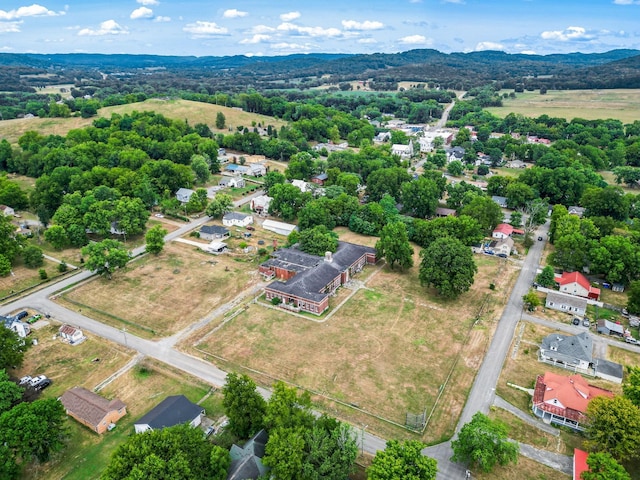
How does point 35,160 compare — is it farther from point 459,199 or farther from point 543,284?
point 543,284

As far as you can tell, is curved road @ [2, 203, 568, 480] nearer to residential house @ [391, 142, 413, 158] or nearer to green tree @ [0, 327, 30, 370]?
green tree @ [0, 327, 30, 370]

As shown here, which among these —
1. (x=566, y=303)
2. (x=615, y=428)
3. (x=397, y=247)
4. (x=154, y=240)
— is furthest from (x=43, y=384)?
(x=566, y=303)

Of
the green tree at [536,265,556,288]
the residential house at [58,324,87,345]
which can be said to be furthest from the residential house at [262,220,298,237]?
the green tree at [536,265,556,288]

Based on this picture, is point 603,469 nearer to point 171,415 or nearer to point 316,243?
point 171,415

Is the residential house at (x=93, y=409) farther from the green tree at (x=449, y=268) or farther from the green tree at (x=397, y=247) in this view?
the green tree at (x=397, y=247)

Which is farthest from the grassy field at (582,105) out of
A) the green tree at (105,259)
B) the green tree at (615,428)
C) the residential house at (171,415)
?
the residential house at (171,415)
